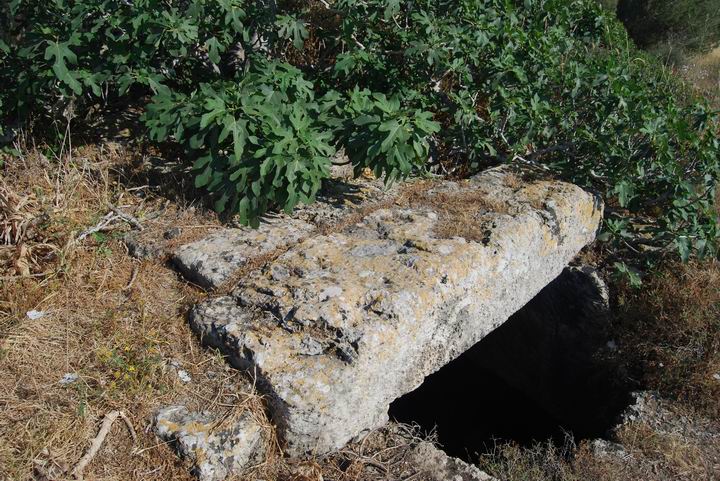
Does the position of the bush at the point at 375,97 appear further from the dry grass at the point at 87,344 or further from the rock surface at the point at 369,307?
the dry grass at the point at 87,344

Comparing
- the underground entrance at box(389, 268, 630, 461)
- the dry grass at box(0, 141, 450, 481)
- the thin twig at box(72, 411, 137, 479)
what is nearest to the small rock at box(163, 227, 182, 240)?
the dry grass at box(0, 141, 450, 481)

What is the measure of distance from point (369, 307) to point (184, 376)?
2.91 ft

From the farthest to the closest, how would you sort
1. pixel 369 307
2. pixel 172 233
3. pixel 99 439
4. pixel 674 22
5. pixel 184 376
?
pixel 674 22, pixel 172 233, pixel 369 307, pixel 184 376, pixel 99 439

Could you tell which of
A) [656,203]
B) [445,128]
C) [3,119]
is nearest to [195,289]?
[3,119]

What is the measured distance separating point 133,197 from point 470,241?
2055 millimetres

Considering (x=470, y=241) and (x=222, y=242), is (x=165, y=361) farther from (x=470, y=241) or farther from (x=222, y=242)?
(x=470, y=241)

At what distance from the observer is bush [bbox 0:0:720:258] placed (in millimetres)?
3379

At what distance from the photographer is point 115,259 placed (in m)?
3.37

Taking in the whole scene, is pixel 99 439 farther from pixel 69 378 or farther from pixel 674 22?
pixel 674 22

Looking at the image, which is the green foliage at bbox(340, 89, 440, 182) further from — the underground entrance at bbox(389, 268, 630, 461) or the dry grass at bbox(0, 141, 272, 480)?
the underground entrance at bbox(389, 268, 630, 461)

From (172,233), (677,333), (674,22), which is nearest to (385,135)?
(172,233)

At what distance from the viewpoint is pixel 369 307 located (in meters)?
2.93

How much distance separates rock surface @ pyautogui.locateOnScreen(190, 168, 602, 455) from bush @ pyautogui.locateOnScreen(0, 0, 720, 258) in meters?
0.41

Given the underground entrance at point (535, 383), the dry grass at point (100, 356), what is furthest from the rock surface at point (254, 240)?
the underground entrance at point (535, 383)
